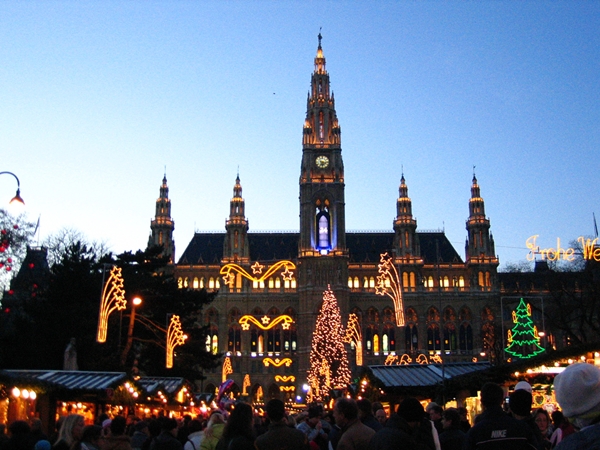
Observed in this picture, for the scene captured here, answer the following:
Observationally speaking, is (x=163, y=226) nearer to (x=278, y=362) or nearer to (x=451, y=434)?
(x=278, y=362)

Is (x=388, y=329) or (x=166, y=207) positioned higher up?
(x=166, y=207)

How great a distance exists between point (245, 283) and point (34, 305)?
1996 inches

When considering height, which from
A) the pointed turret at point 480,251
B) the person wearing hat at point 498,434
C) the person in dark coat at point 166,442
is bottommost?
the person in dark coat at point 166,442

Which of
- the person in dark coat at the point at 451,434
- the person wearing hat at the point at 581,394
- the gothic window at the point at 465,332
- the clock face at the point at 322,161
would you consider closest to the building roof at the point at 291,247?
the gothic window at the point at 465,332

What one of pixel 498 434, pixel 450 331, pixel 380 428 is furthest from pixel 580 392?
pixel 450 331

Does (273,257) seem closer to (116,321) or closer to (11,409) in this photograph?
(116,321)

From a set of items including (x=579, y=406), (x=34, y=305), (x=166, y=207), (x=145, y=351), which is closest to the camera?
(x=579, y=406)

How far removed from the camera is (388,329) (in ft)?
292

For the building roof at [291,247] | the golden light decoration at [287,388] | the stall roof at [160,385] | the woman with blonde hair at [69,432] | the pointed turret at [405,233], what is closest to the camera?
the woman with blonde hair at [69,432]

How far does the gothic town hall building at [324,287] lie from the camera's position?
285ft

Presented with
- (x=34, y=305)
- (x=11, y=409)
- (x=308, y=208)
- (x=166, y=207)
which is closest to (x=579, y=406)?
(x=11, y=409)

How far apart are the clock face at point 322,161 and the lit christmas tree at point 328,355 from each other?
63.0 ft

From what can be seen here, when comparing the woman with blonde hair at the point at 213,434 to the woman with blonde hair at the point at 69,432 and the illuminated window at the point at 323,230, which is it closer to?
the woman with blonde hair at the point at 69,432

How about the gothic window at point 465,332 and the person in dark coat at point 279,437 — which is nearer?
the person in dark coat at point 279,437
